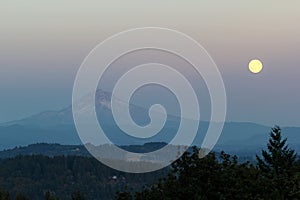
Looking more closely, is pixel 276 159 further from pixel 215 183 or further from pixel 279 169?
pixel 215 183

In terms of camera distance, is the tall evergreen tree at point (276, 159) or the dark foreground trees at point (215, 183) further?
the tall evergreen tree at point (276, 159)

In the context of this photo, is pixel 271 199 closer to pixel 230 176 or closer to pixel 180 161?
pixel 230 176

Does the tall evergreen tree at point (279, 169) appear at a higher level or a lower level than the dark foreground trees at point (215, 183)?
higher

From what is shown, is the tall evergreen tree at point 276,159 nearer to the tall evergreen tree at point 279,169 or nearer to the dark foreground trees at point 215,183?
the tall evergreen tree at point 279,169

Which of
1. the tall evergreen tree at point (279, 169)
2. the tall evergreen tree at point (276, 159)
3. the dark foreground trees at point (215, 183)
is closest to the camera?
the dark foreground trees at point (215, 183)

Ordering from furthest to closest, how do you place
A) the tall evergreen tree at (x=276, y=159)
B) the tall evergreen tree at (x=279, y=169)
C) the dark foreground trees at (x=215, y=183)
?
the tall evergreen tree at (x=276, y=159), the tall evergreen tree at (x=279, y=169), the dark foreground trees at (x=215, y=183)

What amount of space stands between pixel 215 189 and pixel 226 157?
3.56 metres

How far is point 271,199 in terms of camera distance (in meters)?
30.0

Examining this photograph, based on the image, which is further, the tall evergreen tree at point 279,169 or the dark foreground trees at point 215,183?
the tall evergreen tree at point 279,169

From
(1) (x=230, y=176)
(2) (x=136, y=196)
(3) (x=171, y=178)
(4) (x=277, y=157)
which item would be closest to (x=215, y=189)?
(1) (x=230, y=176)

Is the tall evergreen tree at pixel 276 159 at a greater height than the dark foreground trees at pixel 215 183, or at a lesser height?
greater

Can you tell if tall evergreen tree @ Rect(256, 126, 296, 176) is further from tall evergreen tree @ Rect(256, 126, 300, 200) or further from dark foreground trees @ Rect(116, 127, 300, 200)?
A: dark foreground trees @ Rect(116, 127, 300, 200)

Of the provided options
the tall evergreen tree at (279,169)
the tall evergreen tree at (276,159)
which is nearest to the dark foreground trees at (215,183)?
the tall evergreen tree at (279,169)

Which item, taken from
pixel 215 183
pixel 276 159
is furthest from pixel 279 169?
pixel 215 183
